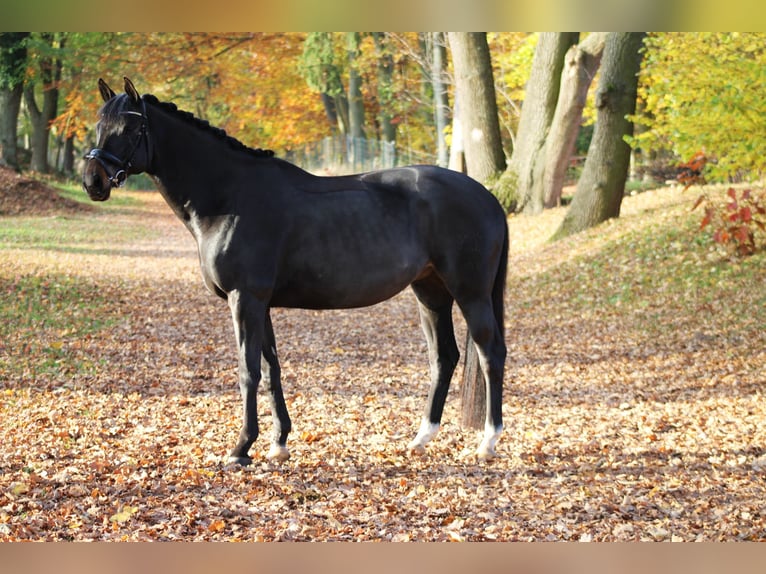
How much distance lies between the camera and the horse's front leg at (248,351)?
5125 millimetres

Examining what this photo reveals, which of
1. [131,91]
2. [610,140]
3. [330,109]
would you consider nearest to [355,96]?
[330,109]

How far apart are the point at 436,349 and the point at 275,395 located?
3.51 feet

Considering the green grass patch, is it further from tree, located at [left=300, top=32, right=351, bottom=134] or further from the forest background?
tree, located at [left=300, top=32, right=351, bottom=134]

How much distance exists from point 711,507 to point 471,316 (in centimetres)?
171

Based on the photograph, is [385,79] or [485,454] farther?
[385,79]

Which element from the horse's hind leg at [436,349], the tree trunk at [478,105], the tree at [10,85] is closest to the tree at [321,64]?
the tree at [10,85]

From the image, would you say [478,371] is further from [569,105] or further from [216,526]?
[569,105]

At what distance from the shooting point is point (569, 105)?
56.4ft

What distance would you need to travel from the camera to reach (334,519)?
15.1 ft

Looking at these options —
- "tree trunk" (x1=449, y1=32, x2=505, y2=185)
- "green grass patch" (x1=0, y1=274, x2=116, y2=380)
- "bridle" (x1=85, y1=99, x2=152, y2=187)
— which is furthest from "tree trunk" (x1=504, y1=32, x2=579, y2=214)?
"bridle" (x1=85, y1=99, x2=152, y2=187)

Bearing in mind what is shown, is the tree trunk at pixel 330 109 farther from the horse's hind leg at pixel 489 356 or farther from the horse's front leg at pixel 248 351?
the horse's front leg at pixel 248 351

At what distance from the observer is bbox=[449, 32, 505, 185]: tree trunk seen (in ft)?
63.7

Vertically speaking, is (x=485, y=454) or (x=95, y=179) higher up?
(x=95, y=179)
